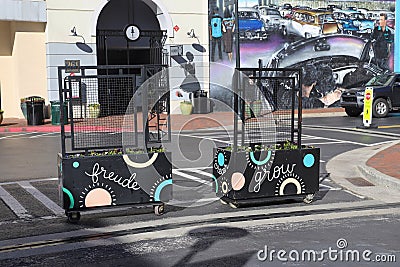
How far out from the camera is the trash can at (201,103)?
27109 mm

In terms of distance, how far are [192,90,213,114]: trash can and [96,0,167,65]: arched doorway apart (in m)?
2.32

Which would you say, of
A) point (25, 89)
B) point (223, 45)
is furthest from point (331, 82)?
point (25, 89)

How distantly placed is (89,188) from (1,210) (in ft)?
5.86

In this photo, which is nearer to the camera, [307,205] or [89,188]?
[89,188]

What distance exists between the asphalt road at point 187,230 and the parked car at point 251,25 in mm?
18244

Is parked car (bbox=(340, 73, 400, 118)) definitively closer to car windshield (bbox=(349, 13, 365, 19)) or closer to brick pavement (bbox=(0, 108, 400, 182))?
brick pavement (bbox=(0, 108, 400, 182))

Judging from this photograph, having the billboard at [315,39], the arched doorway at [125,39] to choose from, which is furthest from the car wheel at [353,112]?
the arched doorway at [125,39]

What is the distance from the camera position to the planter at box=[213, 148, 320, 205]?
27.8 ft

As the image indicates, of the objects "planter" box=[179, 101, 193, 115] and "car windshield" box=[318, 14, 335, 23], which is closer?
"planter" box=[179, 101, 193, 115]

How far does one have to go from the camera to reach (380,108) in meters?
24.2

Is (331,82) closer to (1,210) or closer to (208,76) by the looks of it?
(208,76)

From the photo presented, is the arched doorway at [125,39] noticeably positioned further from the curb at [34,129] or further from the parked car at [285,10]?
the parked car at [285,10]

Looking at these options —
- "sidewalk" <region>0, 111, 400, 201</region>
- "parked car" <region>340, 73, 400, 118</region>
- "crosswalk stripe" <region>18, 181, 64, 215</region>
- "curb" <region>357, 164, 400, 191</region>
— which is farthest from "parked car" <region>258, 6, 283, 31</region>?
"crosswalk stripe" <region>18, 181, 64, 215</region>

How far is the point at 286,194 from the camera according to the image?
28.6 feet
